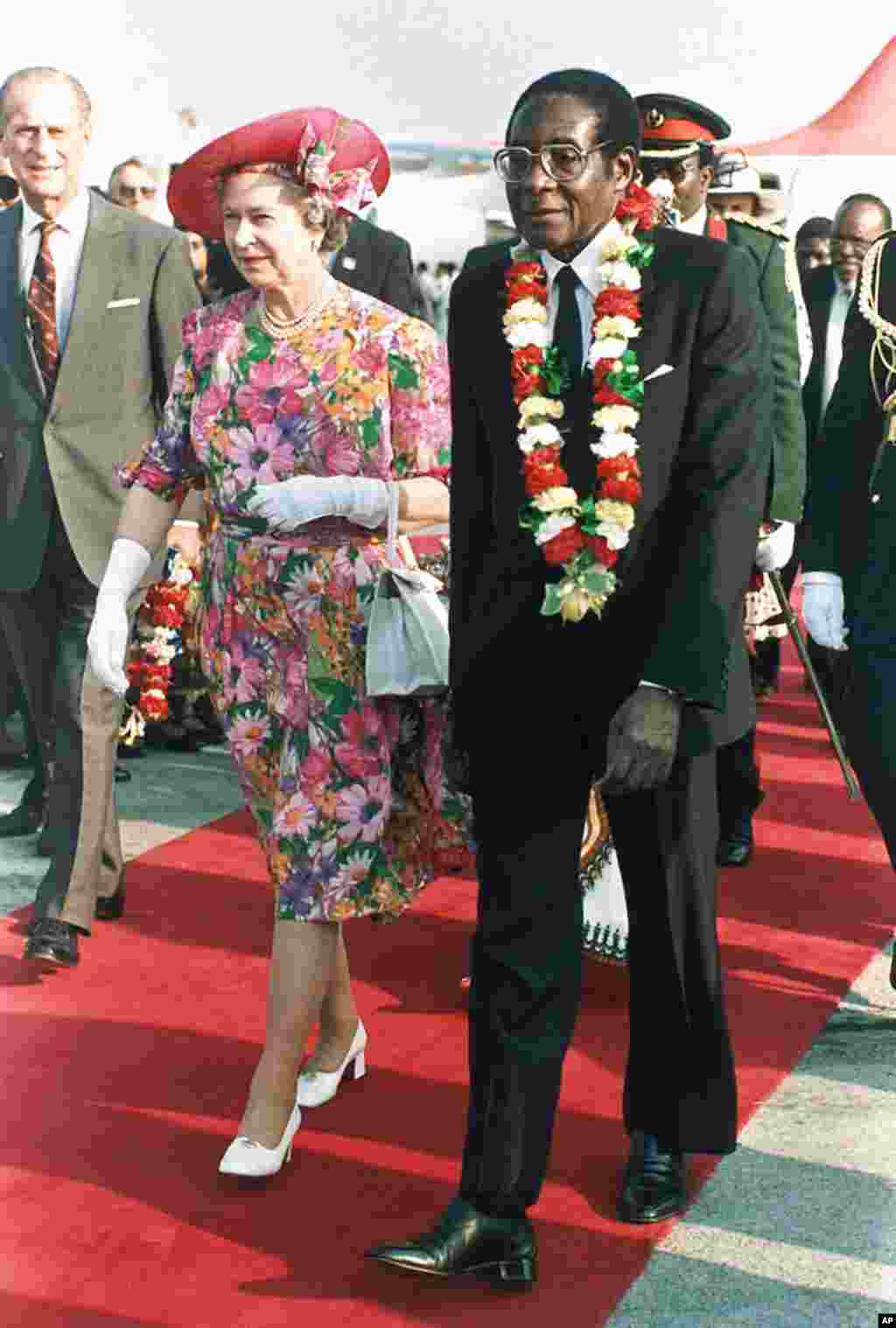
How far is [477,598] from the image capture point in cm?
362

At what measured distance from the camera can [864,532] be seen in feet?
15.3

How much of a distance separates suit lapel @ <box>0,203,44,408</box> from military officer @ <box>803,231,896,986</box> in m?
2.13

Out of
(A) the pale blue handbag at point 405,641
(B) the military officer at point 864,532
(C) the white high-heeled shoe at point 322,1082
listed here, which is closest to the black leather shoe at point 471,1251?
(C) the white high-heeled shoe at point 322,1082

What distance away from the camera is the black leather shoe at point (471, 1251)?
3.57 m

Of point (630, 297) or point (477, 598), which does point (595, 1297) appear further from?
point (630, 297)

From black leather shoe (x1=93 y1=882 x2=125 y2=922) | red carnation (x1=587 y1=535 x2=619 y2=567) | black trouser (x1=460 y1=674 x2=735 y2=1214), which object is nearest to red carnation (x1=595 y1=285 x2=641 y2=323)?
red carnation (x1=587 y1=535 x2=619 y2=567)

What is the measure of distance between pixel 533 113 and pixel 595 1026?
2279mm

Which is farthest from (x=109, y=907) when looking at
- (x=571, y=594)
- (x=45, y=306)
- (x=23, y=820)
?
(x=571, y=594)

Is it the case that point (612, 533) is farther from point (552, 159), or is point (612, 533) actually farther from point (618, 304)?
point (552, 159)

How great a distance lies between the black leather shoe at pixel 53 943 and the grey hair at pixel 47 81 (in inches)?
77.9

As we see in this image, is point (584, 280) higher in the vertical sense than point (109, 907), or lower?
higher

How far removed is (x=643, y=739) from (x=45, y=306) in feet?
9.26

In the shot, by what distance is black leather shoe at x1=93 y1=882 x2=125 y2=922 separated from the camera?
5.74 metres

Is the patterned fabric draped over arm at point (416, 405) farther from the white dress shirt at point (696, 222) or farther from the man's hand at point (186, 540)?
the white dress shirt at point (696, 222)
